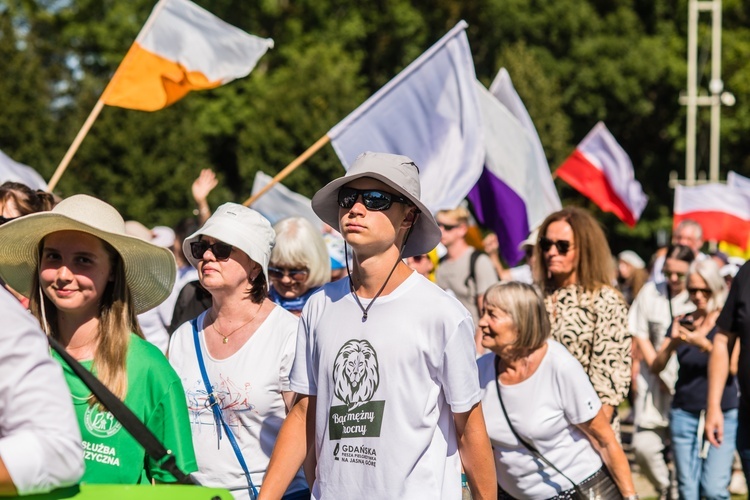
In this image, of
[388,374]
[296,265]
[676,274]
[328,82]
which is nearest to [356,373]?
[388,374]

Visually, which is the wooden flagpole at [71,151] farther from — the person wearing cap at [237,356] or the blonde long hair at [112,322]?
the blonde long hair at [112,322]

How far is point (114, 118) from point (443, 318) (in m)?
29.8

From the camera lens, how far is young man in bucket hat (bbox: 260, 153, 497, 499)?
340 cm

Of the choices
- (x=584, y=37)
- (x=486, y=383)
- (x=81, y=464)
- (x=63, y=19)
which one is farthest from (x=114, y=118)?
(x=81, y=464)

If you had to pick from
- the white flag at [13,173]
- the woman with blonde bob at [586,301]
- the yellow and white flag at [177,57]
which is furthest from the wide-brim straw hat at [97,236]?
the white flag at [13,173]

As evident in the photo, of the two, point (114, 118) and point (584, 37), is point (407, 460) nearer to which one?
point (114, 118)

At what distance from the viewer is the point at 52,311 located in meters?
3.43

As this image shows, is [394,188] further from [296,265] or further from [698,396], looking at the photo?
[698,396]

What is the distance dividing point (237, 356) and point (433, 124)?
13.8ft

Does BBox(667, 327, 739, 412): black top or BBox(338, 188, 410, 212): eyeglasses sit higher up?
BBox(338, 188, 410, 212): eyeglasses

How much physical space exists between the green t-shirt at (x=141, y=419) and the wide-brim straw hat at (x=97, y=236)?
0.79ft

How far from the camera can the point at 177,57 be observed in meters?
9.11

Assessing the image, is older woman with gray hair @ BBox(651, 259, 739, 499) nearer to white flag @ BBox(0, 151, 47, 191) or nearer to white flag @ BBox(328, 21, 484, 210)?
white flag @ BBox(328, 21, 484, 210)

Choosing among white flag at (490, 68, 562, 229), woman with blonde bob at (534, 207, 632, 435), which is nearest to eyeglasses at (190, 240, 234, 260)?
woman with blonde bob at (534, 207, 632, 435)
